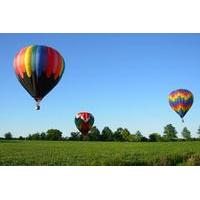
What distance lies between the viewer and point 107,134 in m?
44.4

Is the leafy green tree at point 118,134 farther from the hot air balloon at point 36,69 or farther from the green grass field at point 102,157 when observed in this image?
the hot air balloon at point 36,69

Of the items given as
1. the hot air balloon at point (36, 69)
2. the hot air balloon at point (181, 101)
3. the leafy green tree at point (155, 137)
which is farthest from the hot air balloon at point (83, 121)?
the hot air balloon at point (36, 69)

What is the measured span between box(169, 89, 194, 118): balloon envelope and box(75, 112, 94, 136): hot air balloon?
7711 millimetres

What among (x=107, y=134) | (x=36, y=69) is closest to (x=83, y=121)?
(x=107, y=134)

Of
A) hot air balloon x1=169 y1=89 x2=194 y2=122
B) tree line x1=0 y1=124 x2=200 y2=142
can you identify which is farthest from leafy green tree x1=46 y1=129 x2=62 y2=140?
hot air balloon x1=169 y1=89 x2=194 y2=122

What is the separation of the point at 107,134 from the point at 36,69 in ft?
98.8

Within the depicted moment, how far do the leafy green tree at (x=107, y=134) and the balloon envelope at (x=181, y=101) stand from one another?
19.1 m

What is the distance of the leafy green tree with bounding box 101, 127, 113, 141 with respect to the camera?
4333 cm
